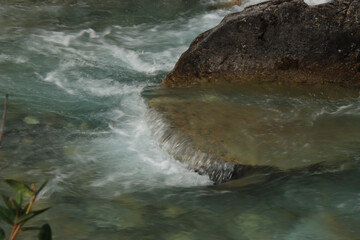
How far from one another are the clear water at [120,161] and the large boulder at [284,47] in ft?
2.05

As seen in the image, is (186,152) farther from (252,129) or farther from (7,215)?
(7,215)

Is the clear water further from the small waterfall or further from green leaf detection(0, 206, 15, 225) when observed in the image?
green leaf detection(0, 206, 15, 225)

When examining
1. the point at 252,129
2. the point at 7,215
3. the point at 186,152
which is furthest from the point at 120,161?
the point at 7,215

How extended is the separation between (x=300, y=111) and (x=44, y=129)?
334 centimetres

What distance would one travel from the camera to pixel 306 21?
7.36 m

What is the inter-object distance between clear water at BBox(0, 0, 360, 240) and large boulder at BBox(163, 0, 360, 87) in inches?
24.6

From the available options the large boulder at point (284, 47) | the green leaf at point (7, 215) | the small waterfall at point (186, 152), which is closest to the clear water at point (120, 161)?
the small waterfall at point (186, 152)

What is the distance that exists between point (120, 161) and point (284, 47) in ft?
10.3

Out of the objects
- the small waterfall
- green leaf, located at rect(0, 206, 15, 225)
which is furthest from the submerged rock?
green leaf, located at rect(0, 206, 15, 225)

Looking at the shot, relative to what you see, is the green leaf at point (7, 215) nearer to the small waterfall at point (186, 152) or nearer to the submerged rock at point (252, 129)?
the submerged rock at point (252, 129)

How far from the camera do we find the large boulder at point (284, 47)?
7289 mm

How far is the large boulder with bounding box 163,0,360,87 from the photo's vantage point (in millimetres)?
7289

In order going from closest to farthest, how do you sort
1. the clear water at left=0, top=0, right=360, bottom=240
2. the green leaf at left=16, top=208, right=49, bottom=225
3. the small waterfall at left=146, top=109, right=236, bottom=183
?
1. the green leaf at left=16, top=208, right=49, bottom=225
2. the clear water at left=0, top=0, right=360, bottom=240
3. the small waterfall at left=146, top=109, right=236, bottom=183

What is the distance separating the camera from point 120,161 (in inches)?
226
